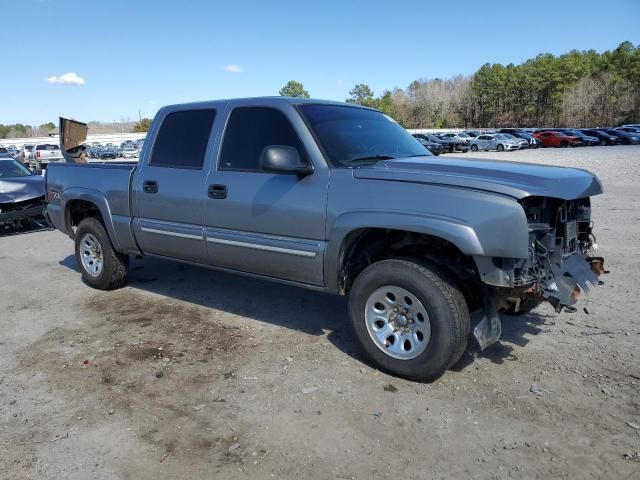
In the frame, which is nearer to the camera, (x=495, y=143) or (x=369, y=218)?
(x=369, y=218)

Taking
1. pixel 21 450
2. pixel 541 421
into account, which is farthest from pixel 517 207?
pixel 21 450

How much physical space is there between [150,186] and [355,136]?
7.11 feet

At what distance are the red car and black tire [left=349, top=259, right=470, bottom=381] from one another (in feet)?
152

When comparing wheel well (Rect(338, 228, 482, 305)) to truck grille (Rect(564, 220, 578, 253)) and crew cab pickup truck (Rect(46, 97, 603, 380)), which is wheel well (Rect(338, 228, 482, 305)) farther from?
truck grille (Rect(564, 220, 578, 253))

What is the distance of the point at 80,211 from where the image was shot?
6461 mm

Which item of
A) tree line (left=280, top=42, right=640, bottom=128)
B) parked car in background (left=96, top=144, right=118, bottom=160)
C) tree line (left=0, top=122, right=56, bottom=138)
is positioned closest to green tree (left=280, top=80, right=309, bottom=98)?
tree line (left=280, top=42, right=640, bottom=128)

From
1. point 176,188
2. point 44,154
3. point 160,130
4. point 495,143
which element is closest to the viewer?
point 176,188

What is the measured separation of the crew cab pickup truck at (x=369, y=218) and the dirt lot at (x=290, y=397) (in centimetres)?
44

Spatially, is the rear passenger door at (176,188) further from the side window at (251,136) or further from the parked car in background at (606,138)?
the parked car in background at (606,138)

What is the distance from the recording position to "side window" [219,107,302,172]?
14.2 feet

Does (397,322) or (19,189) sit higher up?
(19,189)

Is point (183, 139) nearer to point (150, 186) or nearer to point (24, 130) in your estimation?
point (150, 186)

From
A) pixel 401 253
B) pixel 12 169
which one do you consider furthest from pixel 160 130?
pixel 12 169

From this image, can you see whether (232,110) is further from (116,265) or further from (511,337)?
(511,337)
